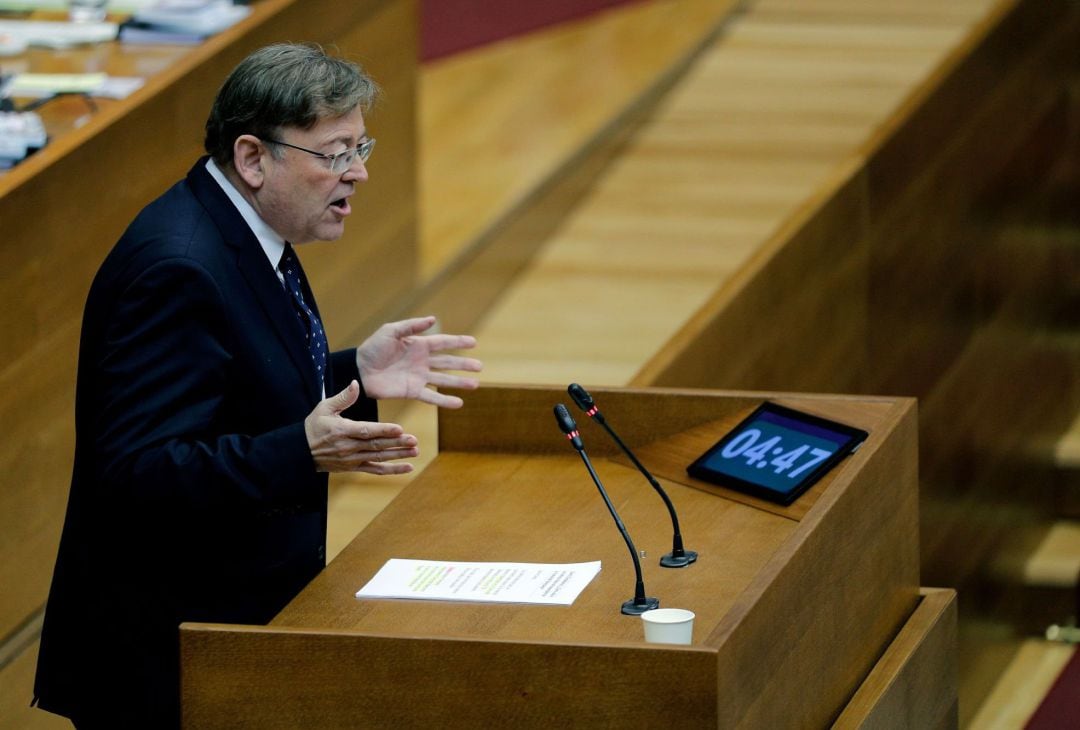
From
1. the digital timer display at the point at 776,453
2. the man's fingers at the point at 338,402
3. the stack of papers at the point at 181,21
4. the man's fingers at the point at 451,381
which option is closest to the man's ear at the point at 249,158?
the man's fingers at the point at 338,402

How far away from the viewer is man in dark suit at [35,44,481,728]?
161cm

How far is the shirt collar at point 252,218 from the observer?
5.64 feet

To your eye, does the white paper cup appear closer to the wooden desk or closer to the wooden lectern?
the wooden lectern

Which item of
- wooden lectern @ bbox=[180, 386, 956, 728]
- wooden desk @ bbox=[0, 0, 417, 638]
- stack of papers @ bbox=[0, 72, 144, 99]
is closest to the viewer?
wooden lectern @ bbox=[180, 386, 956, 728]

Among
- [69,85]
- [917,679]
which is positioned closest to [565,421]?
[917,679]

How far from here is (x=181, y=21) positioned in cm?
296

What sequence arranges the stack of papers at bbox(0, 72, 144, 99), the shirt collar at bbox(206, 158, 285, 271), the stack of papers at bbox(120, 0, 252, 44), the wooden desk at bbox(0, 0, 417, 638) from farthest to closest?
the stack of papers at bbox(120, 0, 252, 44)
the stack of papers at bbox(0, 72, 144, 99)
the wooden desk at bbox(0, 0, 417, 638)
the shirt collar at bbox(206, 158, 285, 271)

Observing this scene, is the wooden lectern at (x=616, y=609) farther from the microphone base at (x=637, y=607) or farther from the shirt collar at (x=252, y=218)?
the shirt collar at (x=252, y=218)

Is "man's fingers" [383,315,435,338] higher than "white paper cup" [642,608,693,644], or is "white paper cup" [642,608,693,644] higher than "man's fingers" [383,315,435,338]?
"man's fingers" [383,315,435,338]

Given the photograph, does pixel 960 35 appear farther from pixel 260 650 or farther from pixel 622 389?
pixel 260 650

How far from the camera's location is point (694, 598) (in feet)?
5.67

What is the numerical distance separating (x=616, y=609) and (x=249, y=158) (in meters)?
0.50

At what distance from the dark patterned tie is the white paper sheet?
0.19 meters

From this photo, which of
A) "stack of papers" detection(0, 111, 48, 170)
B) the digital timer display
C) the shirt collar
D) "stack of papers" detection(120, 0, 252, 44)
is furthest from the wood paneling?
"stack of papers" detection(120, 0, 252, 44)
